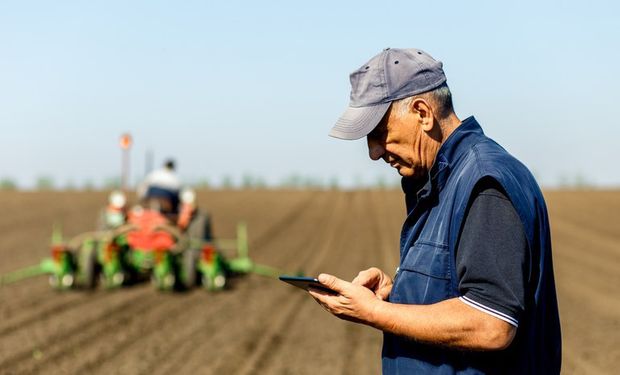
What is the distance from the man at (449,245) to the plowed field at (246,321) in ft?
16.6

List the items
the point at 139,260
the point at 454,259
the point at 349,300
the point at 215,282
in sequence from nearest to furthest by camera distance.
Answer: the point at 454,259
the point at 349,300
the point at 215,282
the point at 139,260

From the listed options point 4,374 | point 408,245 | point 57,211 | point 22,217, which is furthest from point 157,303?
point 57,211

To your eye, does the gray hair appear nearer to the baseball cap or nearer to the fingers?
the baseball cap

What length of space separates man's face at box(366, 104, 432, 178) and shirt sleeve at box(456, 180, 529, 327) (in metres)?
0.32

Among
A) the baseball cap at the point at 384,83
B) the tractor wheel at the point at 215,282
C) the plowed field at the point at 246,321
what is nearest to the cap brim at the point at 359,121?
the baseball cap at the point at 384,83

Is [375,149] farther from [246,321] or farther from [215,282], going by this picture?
[215,282]

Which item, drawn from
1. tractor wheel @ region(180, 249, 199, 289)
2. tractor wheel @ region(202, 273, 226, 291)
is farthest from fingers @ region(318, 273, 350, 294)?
tractor wheel @ region(202, 273, 226, 291)

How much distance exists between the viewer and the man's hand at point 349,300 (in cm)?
231

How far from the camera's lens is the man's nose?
247 cm

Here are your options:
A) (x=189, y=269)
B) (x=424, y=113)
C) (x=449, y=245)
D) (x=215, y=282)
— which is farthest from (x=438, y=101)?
(x=215, y=282)

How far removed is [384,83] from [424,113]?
13 cm

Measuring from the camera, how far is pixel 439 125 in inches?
94.4

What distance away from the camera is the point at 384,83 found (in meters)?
2.36

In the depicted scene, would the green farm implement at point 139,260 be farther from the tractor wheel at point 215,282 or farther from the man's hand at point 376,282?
the man's hand at point 376,282
